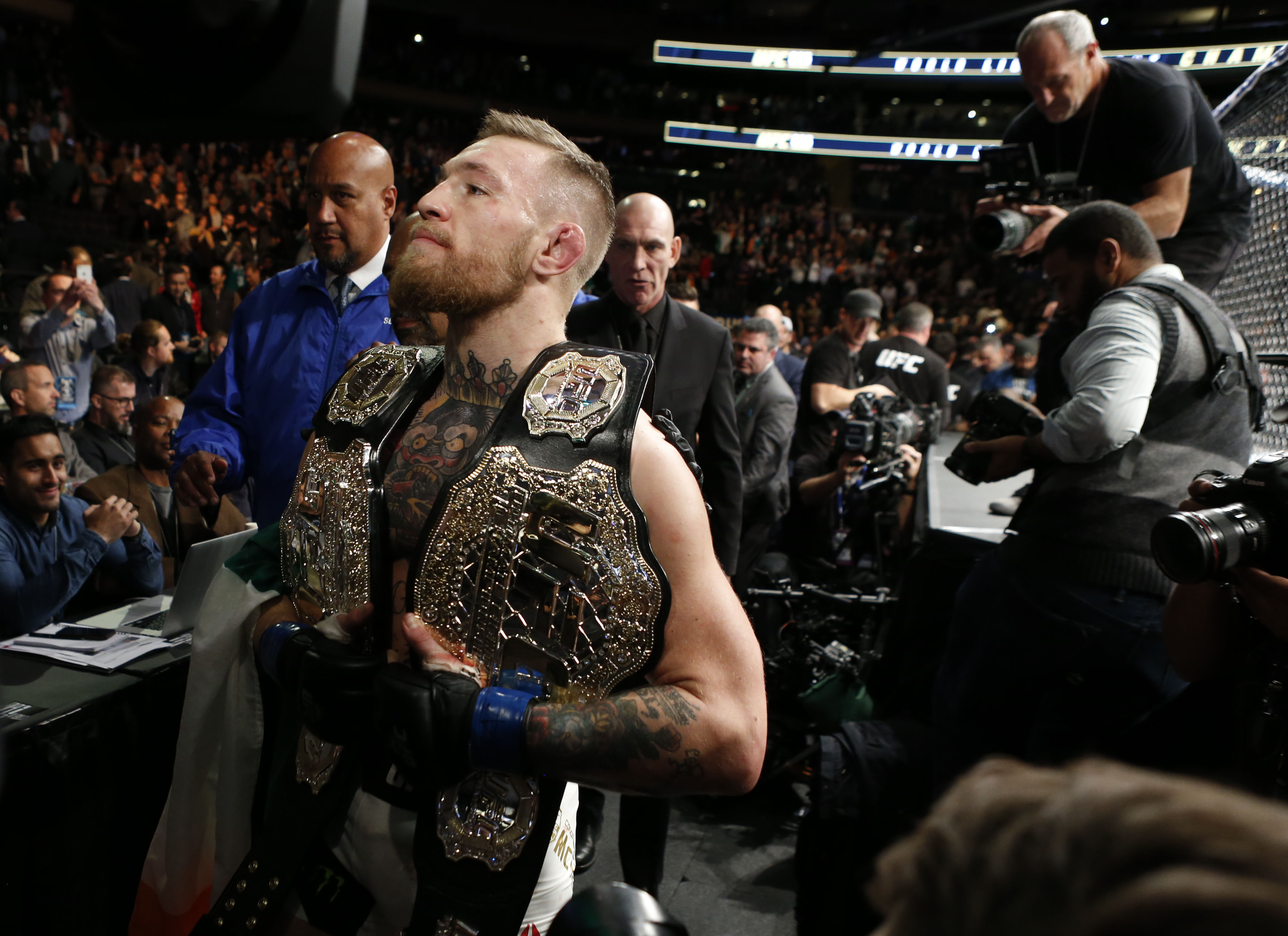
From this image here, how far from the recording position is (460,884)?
1215 millimetres

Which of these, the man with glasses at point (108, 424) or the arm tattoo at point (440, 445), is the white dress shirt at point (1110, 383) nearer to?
the arm tattoo at point (440, 445)

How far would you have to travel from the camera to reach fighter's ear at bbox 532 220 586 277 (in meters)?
1.52

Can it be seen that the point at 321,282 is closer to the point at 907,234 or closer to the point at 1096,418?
the point at 1096,418

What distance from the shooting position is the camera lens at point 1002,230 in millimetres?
2541

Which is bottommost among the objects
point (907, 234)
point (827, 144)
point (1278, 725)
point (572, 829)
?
point (572, 829)

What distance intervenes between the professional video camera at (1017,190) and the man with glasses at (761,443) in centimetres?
180

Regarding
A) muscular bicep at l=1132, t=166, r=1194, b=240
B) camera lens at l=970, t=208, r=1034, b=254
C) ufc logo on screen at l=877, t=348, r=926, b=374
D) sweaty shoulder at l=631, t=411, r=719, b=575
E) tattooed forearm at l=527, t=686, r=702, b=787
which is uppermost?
muscular bicep at l=1132, t=166, r=1194, b=240

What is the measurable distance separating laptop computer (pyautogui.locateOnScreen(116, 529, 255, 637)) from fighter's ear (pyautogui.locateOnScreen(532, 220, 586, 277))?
0.83 m

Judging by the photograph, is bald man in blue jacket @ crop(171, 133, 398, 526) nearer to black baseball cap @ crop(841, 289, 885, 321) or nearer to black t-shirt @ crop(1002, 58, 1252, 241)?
black t-shirt @ crop(1002, 58, 1252, 241)

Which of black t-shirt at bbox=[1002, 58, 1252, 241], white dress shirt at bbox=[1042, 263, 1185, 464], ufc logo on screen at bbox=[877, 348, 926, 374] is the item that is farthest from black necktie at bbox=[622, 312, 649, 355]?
ufc logo on screen at bbox=[877, 348, 926, 374]

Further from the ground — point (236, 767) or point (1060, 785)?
point (1060, 785)

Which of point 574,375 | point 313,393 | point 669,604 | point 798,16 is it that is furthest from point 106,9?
point 798,16

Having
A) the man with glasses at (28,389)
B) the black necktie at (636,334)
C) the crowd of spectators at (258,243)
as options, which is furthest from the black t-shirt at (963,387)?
the man with glasses at (28,389)

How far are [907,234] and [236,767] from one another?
70.5ft
